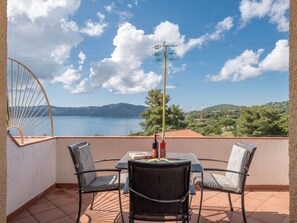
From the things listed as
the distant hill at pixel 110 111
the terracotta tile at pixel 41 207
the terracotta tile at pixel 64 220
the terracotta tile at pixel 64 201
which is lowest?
the terracotta tile at pixel 64 220

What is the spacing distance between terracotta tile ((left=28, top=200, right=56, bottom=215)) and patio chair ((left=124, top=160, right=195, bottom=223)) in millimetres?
1601

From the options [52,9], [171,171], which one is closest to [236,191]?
[171,171]

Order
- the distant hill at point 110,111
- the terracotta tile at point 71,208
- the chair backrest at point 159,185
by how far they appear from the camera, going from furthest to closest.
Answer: the distant hill at point 110,111 < the terracotta tile at point 71,208 < the chair backrest at point 159,185

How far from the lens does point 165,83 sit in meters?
5.99

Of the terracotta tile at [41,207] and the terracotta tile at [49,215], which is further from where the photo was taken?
the terracotta tile at [41,207]

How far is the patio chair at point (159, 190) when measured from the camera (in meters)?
1.71

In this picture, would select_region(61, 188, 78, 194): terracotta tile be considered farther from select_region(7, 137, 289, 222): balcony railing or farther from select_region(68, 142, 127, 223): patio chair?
select_region(68, 142, 127, 223): patio chair

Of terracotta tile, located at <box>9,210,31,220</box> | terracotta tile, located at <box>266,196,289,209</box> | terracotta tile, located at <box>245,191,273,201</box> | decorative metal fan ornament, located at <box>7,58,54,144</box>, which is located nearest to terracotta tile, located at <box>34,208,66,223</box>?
terracotta tile, located at <box>9,210,31,220</box>

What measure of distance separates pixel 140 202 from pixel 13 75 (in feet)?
8.79

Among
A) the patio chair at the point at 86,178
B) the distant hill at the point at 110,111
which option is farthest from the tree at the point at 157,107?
the patio chair at the point at 86,178

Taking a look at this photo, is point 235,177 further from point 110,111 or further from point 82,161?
point 110,111

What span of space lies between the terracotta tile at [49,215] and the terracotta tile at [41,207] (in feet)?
0.30

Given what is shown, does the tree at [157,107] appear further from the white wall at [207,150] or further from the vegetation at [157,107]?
the white wall at [207,150]

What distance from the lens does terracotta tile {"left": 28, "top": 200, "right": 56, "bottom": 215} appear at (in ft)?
9.37
